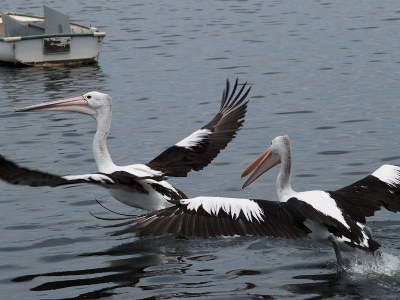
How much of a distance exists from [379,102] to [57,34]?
24.9 ft

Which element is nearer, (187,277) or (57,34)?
(187,277)

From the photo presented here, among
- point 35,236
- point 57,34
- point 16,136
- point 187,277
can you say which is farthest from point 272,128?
point 57,34

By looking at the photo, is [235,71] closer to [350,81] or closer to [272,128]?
[350,81]

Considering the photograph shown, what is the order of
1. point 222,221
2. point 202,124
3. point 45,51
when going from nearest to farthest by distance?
point 222,221
point 202,124
point 45,51

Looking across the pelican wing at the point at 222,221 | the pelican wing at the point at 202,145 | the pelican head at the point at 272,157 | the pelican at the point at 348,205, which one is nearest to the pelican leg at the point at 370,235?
the pelican at the point at 348,205

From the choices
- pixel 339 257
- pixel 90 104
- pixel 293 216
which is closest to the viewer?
pixel 293 216

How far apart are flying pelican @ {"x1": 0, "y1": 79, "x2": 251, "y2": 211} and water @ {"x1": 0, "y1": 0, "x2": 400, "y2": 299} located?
17.8 inches

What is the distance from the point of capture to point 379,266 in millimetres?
8266

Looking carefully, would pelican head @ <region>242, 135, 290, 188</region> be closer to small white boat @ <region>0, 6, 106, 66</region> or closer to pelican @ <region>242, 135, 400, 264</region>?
pelican @ <region>242, 135, 400, 264</region>

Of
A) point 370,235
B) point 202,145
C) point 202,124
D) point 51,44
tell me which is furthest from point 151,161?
point 51,44

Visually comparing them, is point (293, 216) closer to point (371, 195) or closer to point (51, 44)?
point (371, 195)

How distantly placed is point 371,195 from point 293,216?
85 cm

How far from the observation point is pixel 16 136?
570 inches

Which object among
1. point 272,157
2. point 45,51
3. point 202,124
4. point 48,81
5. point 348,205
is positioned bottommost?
point 48,81
